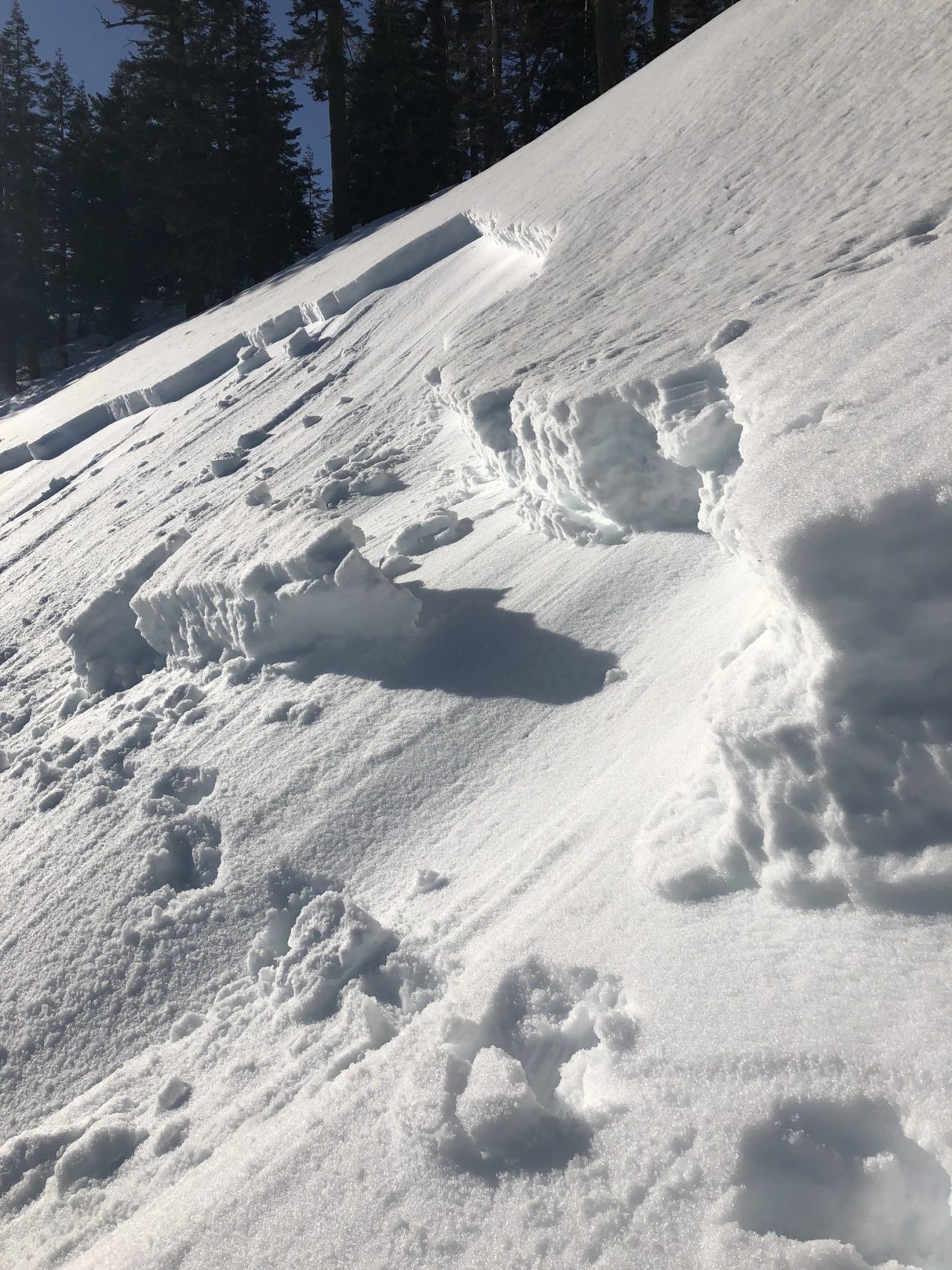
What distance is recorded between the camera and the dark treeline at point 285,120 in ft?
51.4

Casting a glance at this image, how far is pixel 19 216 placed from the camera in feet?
64.5

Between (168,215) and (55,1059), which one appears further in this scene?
(168,215)

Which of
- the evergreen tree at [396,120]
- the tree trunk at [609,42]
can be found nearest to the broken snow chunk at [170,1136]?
the tree trunk at [609,42]

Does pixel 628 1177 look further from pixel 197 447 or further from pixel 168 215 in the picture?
pixel 168 215

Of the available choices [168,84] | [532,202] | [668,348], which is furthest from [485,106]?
[668,348]

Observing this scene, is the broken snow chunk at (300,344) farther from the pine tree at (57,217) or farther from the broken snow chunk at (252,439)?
the pine tree at (57,217)

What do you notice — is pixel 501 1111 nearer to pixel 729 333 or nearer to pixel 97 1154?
pixel 97 1154

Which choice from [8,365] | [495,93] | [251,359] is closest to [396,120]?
[495,93]

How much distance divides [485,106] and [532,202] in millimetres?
13089

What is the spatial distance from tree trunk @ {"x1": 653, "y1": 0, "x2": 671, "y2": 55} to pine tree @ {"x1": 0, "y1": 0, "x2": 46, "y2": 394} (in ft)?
53.5

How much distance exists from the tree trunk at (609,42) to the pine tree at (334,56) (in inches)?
215

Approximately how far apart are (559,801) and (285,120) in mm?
20145

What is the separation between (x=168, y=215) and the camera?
53.7ft

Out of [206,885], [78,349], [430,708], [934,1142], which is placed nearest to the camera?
[934,1142]
